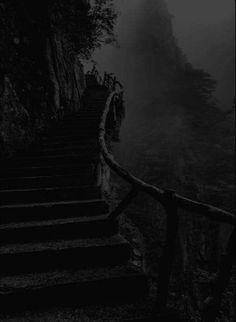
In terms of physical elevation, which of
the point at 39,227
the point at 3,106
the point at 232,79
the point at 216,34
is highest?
the point at 216,34

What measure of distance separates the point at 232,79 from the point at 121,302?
176ft

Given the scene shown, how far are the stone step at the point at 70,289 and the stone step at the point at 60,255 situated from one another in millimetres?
176

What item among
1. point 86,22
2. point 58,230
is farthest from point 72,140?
point 86,22

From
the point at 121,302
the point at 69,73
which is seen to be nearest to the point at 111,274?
the point at 121,302

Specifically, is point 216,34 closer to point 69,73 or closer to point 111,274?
point 69,73

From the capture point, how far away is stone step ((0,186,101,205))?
216 inches

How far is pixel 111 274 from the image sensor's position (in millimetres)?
3648

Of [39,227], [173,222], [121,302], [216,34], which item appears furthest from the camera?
[216,34]

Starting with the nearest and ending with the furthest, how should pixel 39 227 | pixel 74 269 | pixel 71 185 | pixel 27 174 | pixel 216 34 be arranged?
pixel 74 269 < pixel 39 227 < pixel 71 185 < pixel 27 174 < pixel 216 34

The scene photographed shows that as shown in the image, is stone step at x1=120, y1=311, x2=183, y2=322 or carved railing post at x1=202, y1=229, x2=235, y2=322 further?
stone step at x1=120, y1=311, x2=183, y2=322

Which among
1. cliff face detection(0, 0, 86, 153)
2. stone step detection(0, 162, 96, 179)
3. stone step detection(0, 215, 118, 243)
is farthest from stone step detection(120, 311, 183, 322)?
cliff face detection(0, 0, 86, 153)

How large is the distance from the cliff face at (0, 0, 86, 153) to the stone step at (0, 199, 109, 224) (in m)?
3.13

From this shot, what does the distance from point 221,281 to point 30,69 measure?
924cm

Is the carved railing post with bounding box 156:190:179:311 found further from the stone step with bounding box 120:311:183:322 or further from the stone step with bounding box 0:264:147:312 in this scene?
the stone step with bounding box 0:264:147:312
